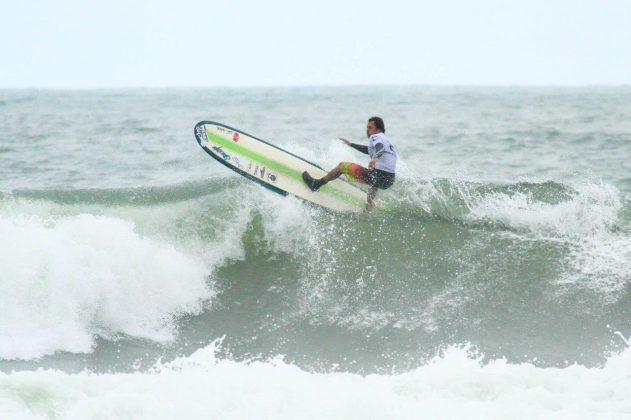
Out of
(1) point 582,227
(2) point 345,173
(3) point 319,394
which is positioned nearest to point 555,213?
(1) point 582,227

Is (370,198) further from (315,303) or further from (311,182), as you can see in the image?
(315,303)

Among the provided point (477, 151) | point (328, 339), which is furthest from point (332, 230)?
point (477, 151)

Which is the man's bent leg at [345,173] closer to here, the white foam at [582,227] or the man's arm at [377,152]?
the man's arm at [377,152]

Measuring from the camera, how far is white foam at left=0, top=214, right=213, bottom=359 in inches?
290

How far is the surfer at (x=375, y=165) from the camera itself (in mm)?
9750

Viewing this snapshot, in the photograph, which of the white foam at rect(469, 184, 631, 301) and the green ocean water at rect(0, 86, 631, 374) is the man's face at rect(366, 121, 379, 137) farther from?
the white foam at rect(469, 184, 631, 301)

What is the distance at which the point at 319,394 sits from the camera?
5551 millimetres

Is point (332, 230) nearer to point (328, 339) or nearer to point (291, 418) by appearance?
point (328, 339)

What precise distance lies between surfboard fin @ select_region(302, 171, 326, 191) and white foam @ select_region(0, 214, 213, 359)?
6.35ft

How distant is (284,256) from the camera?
31.9ft

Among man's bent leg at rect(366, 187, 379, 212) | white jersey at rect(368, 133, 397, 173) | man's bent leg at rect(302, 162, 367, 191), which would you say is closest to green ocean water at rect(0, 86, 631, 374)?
man's bent leg at rect(366, 187, 379, 212)

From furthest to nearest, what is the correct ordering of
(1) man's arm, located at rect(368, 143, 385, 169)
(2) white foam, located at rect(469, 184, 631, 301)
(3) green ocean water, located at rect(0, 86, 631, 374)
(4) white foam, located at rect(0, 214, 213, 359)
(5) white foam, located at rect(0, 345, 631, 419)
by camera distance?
(1) man's arm, located at rect(368, 143, 385, 169)
(2) white foam, located at rect(469, 184, 631, 301)
(3) green ocean water, located at rect(0, 86, 631, 374)
(4) white foam, located at rect(0, 214, 213, 359)
(5) white foam, located at rect(0, 345, 631, 419)

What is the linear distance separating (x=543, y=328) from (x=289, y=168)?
3.93 m

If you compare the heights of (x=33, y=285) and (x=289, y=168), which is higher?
(x=289, y=168)
